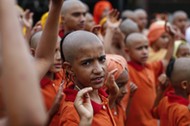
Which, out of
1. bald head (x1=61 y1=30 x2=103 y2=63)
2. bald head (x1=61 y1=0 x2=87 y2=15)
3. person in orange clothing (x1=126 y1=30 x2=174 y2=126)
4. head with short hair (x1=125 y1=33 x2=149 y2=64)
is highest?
bald head (x1=61 y1=30 x2=103 y2=63)

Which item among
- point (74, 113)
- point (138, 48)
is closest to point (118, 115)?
point (74, 113)

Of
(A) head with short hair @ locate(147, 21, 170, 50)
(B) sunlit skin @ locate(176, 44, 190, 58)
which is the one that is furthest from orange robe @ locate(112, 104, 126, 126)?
(A) head with short hair @ locate(147, 21, 170, 50)

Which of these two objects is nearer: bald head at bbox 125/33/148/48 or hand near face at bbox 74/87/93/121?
hand near face at bbox 74/87/93/121

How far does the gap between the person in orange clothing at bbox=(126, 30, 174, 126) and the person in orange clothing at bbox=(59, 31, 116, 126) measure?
2324mm

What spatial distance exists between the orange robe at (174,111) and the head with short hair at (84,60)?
109cm

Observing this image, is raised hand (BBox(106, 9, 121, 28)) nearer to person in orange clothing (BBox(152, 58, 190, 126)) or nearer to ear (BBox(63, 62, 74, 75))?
person in orange clothing (BBox(152, 58, 190, 126))

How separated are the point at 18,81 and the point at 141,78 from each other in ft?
14.7

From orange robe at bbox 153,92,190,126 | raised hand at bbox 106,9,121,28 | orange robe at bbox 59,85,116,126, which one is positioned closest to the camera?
orange robe at bbox 59,85,116,126

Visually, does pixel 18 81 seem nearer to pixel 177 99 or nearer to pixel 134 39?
pixel 177 99

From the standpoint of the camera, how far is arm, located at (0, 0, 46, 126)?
119 centimetres

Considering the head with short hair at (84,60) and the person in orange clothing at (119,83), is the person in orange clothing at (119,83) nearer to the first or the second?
the person in orange clothing at (119,83)

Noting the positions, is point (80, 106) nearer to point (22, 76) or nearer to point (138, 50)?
point (22, 76)

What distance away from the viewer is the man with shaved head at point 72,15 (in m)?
5.28

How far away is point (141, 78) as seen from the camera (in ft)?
18.5
